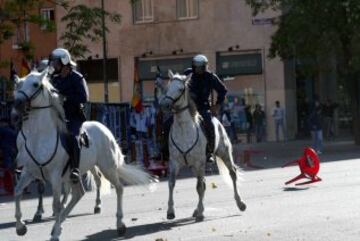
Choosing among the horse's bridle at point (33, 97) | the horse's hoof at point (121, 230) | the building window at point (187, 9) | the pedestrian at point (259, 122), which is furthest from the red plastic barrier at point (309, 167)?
the building window at point (187, 9)

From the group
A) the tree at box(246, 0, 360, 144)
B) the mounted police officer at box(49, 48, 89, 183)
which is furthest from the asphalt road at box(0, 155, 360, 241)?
the tree at box(246, 0, 360, 144)

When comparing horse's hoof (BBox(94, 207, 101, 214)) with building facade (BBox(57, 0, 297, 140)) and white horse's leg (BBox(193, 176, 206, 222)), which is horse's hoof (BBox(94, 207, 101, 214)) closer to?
white horse's leg (BBox(193, 176, 206, 222))

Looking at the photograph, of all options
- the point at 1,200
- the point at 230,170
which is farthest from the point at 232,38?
the point at 230,170

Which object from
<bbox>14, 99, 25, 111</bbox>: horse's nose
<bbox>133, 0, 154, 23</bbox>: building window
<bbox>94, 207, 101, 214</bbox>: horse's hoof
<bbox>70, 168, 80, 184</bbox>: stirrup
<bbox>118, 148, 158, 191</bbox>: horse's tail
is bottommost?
<bbox>94, 207, 101, 214</bbox>: horse's hoof

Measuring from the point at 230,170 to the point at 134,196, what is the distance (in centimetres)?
418

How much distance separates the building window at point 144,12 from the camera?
5162 cm

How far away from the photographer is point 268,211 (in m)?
15.1

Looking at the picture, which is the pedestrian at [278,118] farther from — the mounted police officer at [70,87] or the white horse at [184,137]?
the mounted police officer at [70,87]

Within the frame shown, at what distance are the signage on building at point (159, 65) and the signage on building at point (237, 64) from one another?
1.96m

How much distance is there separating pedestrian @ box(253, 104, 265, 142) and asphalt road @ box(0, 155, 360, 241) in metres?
26.3

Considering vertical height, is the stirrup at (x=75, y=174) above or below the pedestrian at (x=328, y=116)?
above

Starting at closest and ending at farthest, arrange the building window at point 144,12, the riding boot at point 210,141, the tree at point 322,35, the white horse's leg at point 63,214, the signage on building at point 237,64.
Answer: the white horse's leg at point 63,214
the riding boot at point 210,141
the tree at point 322,35
the signage on building at point 237,64
the building window at point 144,12

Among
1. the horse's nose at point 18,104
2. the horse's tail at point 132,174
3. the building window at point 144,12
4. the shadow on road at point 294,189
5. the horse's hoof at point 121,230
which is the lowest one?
the shadow on road at point 294,189

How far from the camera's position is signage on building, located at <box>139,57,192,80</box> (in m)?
51.0
